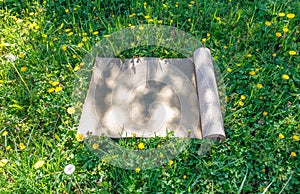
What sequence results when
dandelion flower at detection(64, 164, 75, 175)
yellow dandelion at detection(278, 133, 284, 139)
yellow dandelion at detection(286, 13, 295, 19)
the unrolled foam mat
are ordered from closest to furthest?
dandelion flower at detection(64, 164, 75, 175)
yellow dandelion at detection(278, 133, 284, 139)
the unrolled foam mat
yellow dandelion at detection(286, 13, 295, 19)

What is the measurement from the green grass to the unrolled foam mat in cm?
14

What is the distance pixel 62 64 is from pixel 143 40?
89 cm

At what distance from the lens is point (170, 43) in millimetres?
3043

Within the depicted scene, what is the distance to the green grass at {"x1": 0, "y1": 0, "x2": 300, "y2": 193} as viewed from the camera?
2141 millimetres

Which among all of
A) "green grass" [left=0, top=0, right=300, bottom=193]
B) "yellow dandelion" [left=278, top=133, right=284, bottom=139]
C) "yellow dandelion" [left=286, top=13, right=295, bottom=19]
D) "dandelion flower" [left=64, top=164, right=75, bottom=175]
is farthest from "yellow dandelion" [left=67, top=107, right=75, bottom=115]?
"yellow dandelion" [left=286, top=13, right=295, bottom=19]

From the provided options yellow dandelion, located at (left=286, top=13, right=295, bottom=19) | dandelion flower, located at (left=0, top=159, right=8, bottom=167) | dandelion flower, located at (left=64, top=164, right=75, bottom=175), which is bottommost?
dandelion flower, located at (left=0, top=159, right=8, bottom=167)

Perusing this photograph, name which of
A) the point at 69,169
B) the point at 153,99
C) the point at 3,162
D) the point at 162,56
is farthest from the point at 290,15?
the point at 3,162

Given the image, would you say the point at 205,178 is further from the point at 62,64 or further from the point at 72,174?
the point at 62,64

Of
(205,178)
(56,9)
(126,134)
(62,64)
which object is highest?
(56,9)

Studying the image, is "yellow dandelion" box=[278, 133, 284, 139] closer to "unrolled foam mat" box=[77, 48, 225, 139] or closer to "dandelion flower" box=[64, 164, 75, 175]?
"unrolled foam mat" box=[77, 48, 225, 139]

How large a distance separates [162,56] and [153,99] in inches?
22.8

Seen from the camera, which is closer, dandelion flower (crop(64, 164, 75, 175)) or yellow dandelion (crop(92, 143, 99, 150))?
dandelion flower (crop(64, 164, 75, 175))

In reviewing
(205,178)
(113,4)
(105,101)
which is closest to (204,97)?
(205,178)

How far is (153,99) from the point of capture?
267 centimetres
